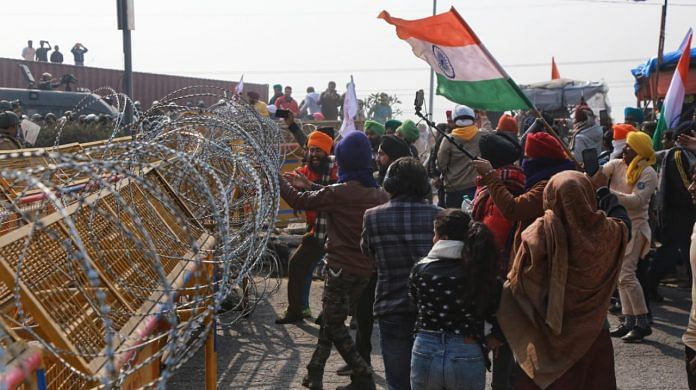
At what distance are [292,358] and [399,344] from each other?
102 inches

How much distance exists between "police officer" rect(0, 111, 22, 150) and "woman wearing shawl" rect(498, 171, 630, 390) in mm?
6186

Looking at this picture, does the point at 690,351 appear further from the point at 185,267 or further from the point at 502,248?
the point at 185,267

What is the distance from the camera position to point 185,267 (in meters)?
5.07

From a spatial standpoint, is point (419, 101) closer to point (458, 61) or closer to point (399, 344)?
point (458, 61)

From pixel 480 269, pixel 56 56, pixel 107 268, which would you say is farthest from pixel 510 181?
pixel 56 56

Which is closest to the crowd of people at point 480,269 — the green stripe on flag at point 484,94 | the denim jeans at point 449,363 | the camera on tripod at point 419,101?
the denim jeans at point 449,363

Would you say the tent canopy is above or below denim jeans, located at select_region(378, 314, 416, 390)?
above

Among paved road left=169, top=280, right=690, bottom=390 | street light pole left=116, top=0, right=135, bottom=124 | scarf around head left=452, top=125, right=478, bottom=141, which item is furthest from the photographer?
street light pole left=116, top=0, right=135, bottom=124

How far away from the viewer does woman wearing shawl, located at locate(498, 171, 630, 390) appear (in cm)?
450

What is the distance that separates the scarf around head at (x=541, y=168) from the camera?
18.2ft

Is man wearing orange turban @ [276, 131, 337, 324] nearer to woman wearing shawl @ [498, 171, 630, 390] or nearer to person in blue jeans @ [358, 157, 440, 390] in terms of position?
person in blue jeans @ [358, 157, 440, 390]

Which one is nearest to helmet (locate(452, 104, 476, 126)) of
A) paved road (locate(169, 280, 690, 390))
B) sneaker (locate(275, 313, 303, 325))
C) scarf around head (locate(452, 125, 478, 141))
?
scarf around head (locate(452, 125, 478, 141))

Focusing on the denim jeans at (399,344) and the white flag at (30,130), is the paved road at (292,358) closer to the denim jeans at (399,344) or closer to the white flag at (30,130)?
the denim jeans at (399,344)

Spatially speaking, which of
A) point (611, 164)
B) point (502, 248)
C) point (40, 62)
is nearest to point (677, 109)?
point (611, 164)
